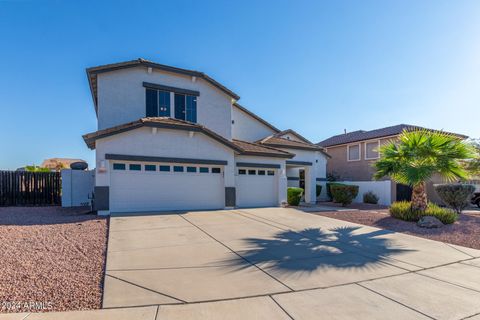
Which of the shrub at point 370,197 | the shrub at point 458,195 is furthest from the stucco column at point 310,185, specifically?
the shrub at point 458,195

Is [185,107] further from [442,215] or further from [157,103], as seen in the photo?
[442,215]

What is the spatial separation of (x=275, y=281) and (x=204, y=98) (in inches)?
582

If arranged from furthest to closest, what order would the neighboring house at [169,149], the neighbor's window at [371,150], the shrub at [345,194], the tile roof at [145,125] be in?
1. the neighbor's window at [371,150]
2. the shrub at [345,194]
3. the neighboring house at [169,149]
4. the tile roof at [145,125]

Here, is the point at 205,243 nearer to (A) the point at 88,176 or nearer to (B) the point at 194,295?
(B) the point at 194,295

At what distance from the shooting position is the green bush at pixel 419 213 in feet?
37.7

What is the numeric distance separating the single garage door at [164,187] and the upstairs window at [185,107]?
3873mm

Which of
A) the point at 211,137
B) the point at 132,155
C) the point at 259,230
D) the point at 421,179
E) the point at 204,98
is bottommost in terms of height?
the point at 259,230

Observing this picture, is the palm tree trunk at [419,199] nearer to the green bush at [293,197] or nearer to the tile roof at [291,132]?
the green bush at [293,197]

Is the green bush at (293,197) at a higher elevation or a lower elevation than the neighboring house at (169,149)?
lower

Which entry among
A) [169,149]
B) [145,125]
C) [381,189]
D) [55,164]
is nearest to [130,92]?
[145,125]

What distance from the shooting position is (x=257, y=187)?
1706 centimetres

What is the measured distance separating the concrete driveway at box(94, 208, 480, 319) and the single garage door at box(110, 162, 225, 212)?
13.3 feet

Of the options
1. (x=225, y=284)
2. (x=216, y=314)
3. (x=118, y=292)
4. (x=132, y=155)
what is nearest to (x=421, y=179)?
(x=225, y=284)

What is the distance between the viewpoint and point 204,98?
Answer: 18.0 m
